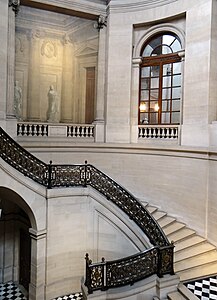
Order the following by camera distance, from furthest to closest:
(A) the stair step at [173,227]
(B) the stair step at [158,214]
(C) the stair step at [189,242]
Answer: (B) the stair step at [158,214]
(A) the stair step at [173,227]
(C) the stair step at [189,242]

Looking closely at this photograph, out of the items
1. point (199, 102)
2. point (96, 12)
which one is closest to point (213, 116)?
point (199, 102)

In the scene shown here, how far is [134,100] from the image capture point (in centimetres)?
1102

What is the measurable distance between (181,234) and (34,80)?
8.27 metres

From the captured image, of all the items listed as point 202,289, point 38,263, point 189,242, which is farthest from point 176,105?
point 38,263

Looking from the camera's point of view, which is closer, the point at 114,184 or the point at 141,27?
the point at 114,184

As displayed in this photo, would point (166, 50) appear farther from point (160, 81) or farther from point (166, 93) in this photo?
point (166, 93)

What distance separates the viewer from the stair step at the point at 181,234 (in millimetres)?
8612

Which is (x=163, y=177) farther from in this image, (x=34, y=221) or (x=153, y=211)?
→ (x=34, y=221)

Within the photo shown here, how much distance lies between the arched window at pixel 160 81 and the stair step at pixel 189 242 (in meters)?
3.72

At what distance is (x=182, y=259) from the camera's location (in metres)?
7.70

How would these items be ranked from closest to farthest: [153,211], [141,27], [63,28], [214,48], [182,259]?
[182,259] < [214,48] < [153,211] < [141,27] < [63,28]

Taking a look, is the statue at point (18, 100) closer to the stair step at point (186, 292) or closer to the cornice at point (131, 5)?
the cornice at point (131, 5)

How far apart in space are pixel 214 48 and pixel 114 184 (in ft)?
15.9

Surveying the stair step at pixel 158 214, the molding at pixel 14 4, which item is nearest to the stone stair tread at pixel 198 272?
the stair step at pixel 158 214
